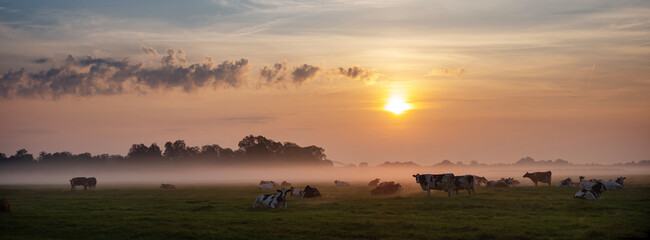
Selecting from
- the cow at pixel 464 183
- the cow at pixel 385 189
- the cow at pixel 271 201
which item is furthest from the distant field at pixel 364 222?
the cow at pixel 385 189

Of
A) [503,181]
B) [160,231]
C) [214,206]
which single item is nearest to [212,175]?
[503,181]

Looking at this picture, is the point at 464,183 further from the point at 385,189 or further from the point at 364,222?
the point at 364,222

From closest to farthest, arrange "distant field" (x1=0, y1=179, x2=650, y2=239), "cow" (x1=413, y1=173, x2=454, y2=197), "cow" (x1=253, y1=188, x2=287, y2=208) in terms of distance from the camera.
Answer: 1. "distant field" (x1=0, y1=179, x2=650, y2=239)
2. "cow" (x1=253, y1=188, x2=287, y2=208)
3. "cow" (x1=413, y1=173, x2=454, y2=197)

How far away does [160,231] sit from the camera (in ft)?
77.6

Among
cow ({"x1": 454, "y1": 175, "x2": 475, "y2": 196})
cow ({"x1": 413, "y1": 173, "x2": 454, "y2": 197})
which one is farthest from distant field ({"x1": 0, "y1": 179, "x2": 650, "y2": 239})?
cow ({"x1": 413, "y1": 173, "x2": 454, "y2": 197})

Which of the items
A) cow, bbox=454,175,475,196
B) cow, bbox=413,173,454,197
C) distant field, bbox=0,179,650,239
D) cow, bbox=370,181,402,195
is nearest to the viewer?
distant field, bbox=0,179,650,239

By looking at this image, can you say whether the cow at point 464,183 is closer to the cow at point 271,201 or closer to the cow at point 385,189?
the cow at point 385,189

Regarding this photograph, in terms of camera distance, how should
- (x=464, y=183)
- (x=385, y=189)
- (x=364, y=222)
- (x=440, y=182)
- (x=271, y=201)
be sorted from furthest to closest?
(x=385, y=189)
(x=440, y=182)
(x=464, y=183)
(x=271, y=201)
(x=364, y=222)

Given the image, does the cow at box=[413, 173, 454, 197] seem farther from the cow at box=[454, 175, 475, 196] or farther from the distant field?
the distant field

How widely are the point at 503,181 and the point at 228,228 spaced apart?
143 ft

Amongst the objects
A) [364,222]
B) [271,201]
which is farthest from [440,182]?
[364,222]

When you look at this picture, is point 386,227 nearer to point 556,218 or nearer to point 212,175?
point 556,218

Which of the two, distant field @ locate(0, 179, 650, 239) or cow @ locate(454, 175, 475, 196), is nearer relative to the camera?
distant field @ locate(0, 179, 650, 239)

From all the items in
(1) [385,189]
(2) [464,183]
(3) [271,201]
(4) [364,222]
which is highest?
(2) [464,183]
